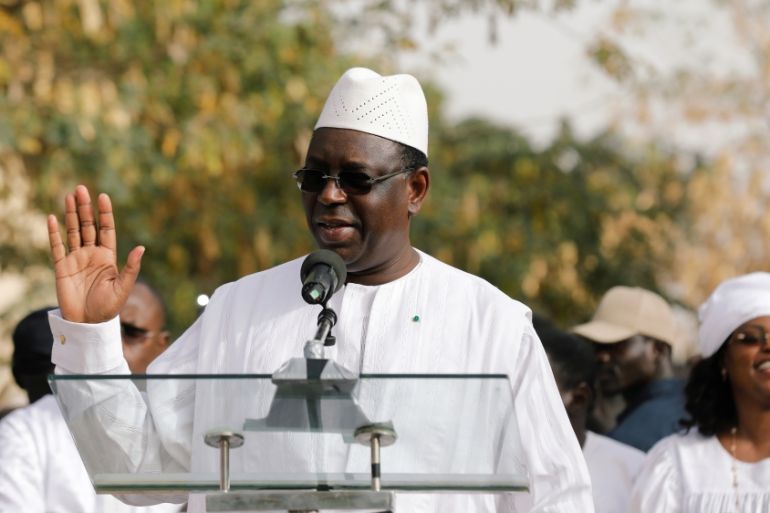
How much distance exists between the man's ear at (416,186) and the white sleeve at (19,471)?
2.30 meters

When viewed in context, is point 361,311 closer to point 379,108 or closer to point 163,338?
point 379,108

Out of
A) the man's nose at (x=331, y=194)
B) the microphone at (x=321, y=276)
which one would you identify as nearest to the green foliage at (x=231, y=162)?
the man's nose at (x=331, y=194)

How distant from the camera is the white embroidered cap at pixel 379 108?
5.22 m

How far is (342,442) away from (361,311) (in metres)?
1.00

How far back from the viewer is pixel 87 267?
5016 mm

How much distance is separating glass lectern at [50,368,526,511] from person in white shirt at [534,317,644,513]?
11.0 feet

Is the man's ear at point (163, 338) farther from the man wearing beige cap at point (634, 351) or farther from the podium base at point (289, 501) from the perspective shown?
the podium base at point (289, 501)

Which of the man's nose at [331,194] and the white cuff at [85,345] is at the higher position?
the man's nose at [331,194]

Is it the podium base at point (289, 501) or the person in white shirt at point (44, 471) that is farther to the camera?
the person in white shirt at point (44, 471)

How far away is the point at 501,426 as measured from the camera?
165 inches

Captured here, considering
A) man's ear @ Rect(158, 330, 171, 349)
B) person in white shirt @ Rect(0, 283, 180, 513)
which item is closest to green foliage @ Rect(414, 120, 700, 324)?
man's ear @ Rect(158, 330, 171, 349)

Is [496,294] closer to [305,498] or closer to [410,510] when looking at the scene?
[410,510]

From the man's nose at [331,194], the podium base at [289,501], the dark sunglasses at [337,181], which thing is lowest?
the podium base at [289,501]

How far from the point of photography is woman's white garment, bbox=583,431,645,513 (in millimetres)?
7504
